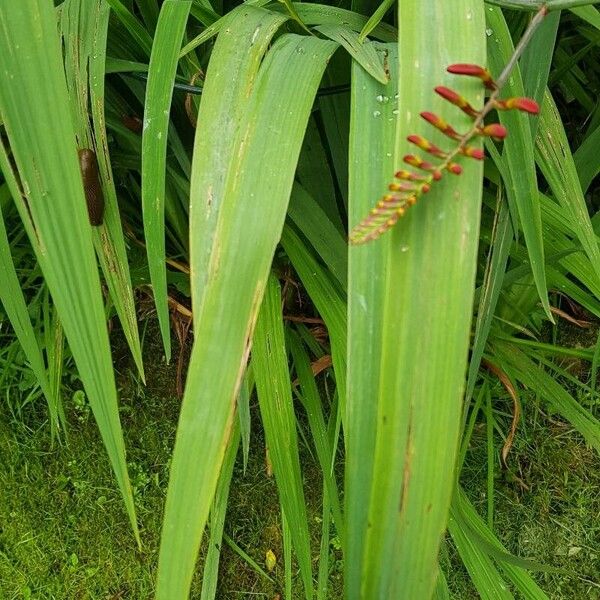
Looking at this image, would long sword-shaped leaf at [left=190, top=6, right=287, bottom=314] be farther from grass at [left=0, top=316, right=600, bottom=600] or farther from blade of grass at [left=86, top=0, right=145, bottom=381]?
grass at [left=0, top=316, right=600, bottom=600]

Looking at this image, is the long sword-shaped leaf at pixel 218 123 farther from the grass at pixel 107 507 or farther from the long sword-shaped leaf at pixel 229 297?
the grass at pixel 107 507

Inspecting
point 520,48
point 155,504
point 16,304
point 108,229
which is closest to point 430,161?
point 520,48

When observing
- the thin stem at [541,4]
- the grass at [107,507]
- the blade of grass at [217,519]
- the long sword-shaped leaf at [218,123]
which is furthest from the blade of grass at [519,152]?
the grass at [107,507]

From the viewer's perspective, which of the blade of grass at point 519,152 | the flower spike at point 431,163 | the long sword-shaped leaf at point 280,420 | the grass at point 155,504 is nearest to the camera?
the flower spike at point 431,163

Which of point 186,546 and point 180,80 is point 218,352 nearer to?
point 186,546

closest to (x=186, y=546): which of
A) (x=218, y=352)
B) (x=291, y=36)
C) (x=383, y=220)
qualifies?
(x=218, y=352)

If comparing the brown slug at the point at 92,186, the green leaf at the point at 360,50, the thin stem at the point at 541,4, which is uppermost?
the thin stem at the point at 541,4
